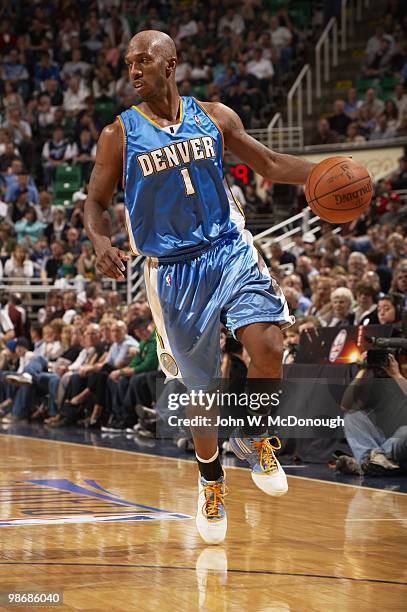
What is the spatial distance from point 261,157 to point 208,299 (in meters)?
0.72

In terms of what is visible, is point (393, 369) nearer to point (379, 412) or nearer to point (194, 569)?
point (379, 412)

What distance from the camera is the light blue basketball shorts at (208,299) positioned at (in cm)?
457

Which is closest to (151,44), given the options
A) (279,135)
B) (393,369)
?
(393,369)

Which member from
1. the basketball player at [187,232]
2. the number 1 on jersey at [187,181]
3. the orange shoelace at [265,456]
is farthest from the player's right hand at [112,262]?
the orange shoelace at [265,456]

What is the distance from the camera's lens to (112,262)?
4.33m

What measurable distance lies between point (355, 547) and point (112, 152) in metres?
2.04

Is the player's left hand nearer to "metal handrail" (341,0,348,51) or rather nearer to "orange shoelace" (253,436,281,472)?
"orange shoelace" (253,436,281,472)

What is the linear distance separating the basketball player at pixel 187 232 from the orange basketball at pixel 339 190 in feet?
0.46

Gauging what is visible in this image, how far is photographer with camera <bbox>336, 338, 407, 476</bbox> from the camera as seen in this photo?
23.6 ft

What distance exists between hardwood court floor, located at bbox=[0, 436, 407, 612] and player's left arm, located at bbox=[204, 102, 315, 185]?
167 centimetres

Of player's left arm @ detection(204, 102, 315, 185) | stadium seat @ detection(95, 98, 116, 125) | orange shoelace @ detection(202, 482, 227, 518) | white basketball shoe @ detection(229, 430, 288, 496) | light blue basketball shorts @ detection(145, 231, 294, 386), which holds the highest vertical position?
stadium seat @ detection(95, 98, 116, 125)

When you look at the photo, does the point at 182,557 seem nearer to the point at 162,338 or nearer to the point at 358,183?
the point at 162,338

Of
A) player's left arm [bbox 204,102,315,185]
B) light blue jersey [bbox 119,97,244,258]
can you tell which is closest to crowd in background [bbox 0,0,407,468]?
player's left arm [bbox 204,102,315,185]

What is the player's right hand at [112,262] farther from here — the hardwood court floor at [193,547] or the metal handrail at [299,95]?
the metal handrail at [299,95]
